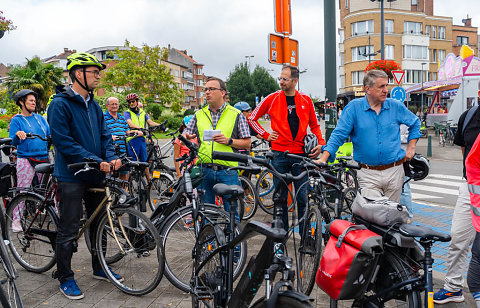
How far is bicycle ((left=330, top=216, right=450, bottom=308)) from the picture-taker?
2.57m

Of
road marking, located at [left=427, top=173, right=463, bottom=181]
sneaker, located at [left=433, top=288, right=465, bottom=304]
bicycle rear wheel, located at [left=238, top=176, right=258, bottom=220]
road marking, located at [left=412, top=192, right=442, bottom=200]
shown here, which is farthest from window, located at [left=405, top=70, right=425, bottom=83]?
sneaker, located at [left=433, top=288, right=465, bottom=304]

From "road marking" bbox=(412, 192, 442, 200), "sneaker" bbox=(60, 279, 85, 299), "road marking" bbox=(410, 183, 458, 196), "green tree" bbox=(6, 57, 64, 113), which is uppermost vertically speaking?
"green tree" bbox=(6, 57, 64, 113)

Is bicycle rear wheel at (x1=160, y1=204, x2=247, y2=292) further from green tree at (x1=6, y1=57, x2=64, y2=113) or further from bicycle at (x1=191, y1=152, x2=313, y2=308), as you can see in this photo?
green tree at (x1=6, y1=57, x2=64, y2=113)

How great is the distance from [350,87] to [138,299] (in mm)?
54209

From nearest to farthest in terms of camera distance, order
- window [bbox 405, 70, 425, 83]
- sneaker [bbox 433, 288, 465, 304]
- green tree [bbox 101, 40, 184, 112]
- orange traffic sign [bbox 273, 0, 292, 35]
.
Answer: sneaker [bbox 433, 288, 465, 304]
orange traffic sign [bbox 273, 0, 292, 35]
green tree [bbox 101, 40, 184, 112]
window [bbox 405, 70, 425, 83]

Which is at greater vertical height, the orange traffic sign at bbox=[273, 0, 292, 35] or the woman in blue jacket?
the orange traffic sign at bbox=[273, 0, 292, 35]

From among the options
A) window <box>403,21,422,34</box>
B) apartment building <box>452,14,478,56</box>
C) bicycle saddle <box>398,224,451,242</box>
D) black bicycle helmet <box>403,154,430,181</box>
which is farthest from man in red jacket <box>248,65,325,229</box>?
apartment building <box>452,14,478,56</box>

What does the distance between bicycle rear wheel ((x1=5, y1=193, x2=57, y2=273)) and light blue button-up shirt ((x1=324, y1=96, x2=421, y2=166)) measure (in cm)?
310

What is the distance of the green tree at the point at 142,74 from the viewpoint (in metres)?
40.5

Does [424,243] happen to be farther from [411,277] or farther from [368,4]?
[368,4]

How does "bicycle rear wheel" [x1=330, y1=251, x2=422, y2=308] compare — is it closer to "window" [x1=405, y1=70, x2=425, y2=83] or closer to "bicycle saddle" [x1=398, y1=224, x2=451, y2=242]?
"bicycle saddle" [x1=398, y1=224, x2=451, y2=242]

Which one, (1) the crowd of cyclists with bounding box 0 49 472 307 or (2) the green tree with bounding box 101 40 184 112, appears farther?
(2) the green tree with bounding box 101 40 184 112

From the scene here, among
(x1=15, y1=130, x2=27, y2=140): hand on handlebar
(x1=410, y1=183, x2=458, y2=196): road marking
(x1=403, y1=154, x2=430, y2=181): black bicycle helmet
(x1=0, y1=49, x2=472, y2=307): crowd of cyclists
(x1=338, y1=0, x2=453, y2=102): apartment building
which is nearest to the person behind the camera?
(x1=0, y1=49, x2=472, y2=307): crowd of cyclists

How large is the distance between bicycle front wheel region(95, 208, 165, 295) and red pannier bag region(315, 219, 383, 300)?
1706 mm
